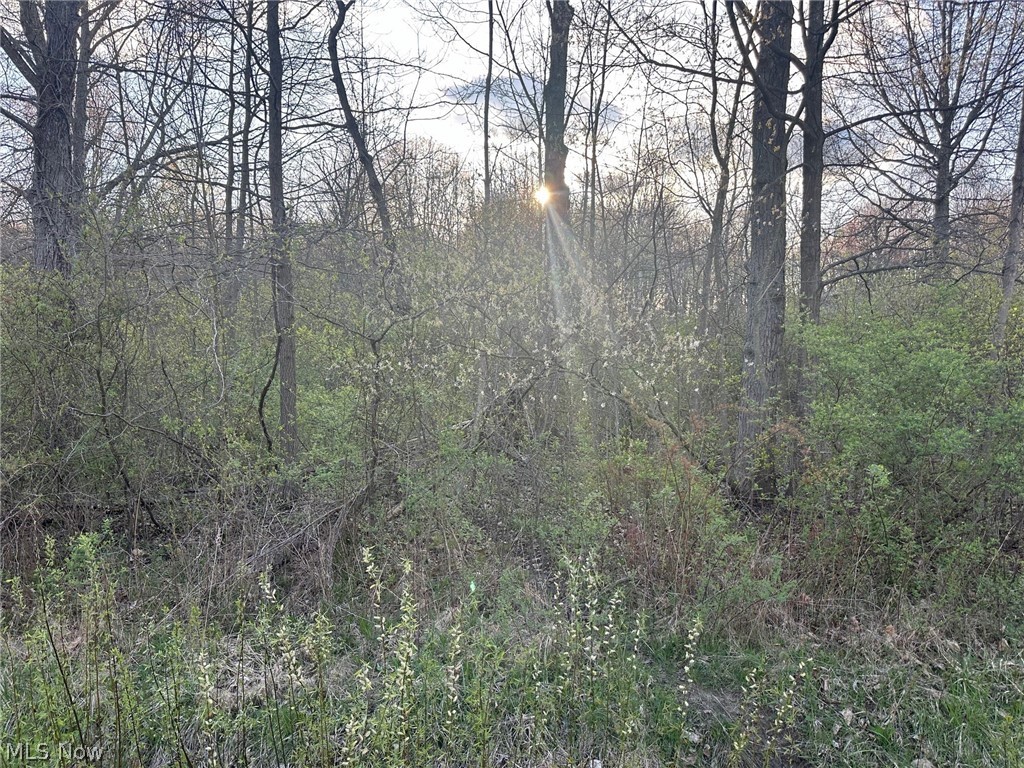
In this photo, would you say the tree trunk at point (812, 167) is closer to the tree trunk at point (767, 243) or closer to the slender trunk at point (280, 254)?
the tree trunk at point (767, 243)

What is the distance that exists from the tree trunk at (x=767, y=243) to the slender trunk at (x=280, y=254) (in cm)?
446

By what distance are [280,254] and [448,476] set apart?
292 cm

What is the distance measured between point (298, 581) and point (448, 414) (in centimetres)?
181

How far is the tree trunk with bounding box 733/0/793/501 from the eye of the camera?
20.1ft

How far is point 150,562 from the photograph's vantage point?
4812mm

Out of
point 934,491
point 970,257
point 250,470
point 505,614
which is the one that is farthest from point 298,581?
point 970,257

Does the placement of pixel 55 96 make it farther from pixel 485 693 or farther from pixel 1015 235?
pixel 1015 235

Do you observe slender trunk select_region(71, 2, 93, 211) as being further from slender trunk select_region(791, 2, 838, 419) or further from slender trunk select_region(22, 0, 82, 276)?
slender trunk select_region(791, 2, 838, 419)

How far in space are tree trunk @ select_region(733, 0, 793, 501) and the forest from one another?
4 centimetres

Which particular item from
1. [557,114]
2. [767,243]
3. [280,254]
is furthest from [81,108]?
[767,243]

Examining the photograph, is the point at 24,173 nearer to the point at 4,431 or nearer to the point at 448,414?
the point at 4,431

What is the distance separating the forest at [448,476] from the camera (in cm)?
289

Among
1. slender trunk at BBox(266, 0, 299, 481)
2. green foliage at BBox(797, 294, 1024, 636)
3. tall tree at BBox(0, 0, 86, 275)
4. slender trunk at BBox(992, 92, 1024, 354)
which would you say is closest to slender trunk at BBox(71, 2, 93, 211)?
tall tree at BBox(0, 0, 86, 275)

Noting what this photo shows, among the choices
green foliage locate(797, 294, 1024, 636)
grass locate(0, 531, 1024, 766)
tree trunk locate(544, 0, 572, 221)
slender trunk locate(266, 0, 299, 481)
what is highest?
Answer: tree trunk locate(544, 0, 572, 221)
